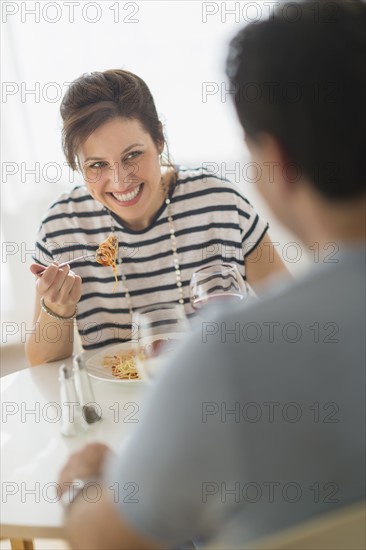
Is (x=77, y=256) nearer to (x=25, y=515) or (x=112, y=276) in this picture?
(x=112, y=276)

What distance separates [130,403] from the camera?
4.46 feet

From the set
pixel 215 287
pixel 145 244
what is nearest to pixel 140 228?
pixel 145 244

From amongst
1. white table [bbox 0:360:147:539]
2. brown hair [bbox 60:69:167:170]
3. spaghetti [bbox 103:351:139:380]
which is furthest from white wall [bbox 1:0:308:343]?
spaghetti [bbox 103:351:139:380]

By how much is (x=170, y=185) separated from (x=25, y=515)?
4.00 ft

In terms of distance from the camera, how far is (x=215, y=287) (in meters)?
1.34

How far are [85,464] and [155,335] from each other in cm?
25

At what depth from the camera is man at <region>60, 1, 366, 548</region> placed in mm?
634

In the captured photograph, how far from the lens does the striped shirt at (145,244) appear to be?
6.47 feet


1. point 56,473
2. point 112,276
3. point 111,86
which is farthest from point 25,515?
point 111,86

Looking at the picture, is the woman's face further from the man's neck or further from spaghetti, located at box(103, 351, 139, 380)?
the man's neck

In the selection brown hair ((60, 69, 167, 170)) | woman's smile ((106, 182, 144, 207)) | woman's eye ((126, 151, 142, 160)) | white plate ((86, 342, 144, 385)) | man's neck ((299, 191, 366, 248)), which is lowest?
white plate ((86, 342, 144, 385))

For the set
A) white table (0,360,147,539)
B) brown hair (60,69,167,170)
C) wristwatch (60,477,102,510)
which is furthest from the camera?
brown hair (60,69,167,170)

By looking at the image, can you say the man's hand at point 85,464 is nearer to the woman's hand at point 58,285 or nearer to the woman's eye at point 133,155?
the woman's hand at point 58,285

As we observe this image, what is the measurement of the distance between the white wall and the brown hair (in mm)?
1252
